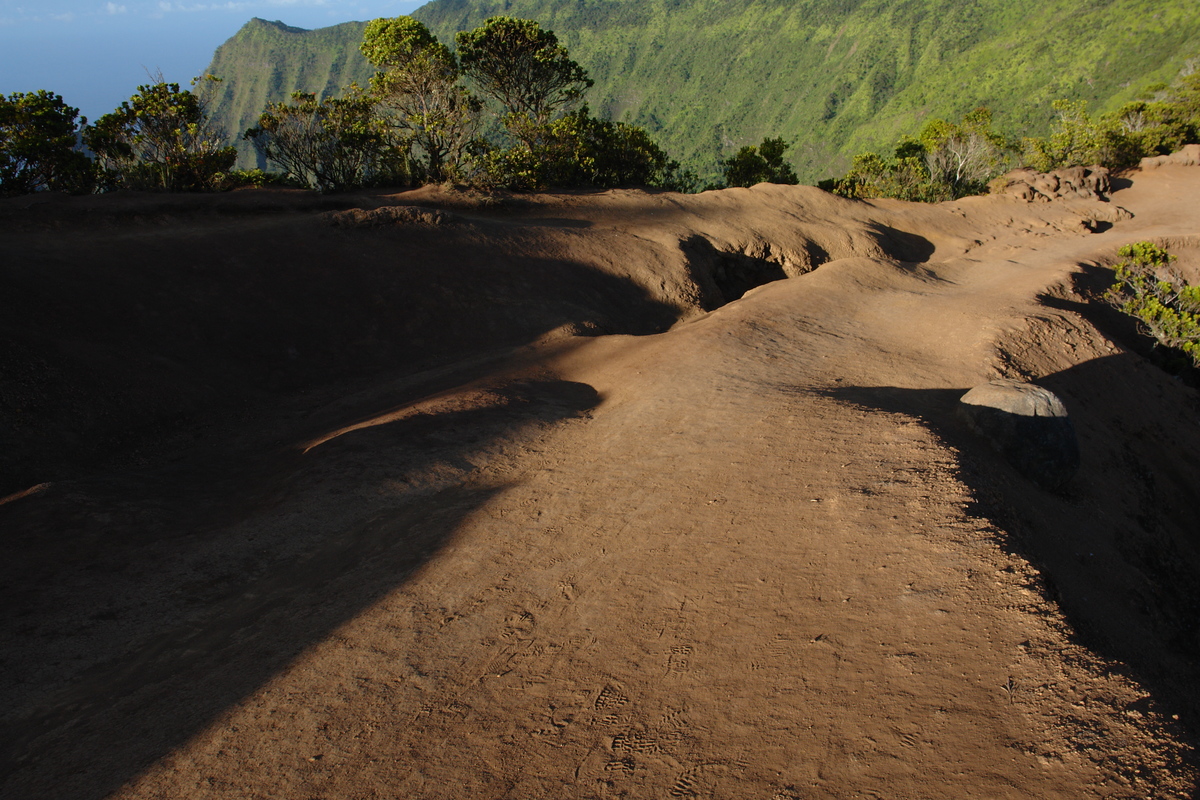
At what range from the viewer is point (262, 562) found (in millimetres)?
6082

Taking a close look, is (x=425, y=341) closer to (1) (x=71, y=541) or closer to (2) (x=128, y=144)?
(1) (x=71, y=541)

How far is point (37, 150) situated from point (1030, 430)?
22.5m

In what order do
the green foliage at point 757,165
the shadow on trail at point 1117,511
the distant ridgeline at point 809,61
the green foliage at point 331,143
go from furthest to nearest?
the distant ridgeline at point 809,61 < the green foliage at point 757,165 < the green foliage at point 331,143 < the shadow on trail at point 1117,511

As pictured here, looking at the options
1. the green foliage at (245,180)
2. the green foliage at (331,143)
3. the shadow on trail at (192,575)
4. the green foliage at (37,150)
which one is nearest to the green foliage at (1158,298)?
the shadow on trail at (192,575)

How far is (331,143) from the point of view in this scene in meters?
21.6

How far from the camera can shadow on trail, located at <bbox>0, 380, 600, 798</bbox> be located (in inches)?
162

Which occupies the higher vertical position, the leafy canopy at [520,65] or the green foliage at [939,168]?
the leafy canopy at [520,65]

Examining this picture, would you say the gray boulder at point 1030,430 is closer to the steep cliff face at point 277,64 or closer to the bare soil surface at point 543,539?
the bare soil surface at point 543,539

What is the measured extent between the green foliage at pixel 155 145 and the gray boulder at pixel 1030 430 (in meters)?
19.7

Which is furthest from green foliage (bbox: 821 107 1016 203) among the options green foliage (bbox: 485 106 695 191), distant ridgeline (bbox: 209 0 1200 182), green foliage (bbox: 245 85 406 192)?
distant ridgeline (bbox: 209 0 1200 182)

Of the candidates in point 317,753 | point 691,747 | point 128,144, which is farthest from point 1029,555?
point 128,144

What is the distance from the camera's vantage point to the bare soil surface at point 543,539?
3609mm

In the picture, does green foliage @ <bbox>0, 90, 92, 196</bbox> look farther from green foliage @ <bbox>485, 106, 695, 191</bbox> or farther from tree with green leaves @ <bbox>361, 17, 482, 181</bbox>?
green foliage @ <bbox>485, 106, 695, 191</bbox>

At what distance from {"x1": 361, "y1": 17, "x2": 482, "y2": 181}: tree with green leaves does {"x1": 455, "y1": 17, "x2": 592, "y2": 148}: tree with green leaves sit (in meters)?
4.19
